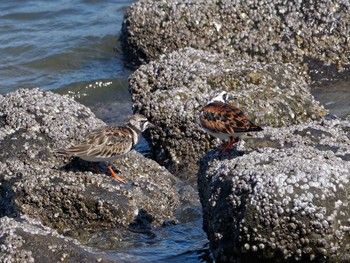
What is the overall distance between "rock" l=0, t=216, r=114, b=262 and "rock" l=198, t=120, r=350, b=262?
34.3 inches

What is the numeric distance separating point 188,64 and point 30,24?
6375 mm

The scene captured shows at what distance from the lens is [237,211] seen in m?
5.04

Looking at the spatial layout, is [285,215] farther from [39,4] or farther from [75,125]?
[39,4]

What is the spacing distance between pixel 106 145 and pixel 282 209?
78.2 inches

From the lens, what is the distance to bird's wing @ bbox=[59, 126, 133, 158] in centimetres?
628

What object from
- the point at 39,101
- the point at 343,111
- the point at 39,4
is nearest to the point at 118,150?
the point at 39,101

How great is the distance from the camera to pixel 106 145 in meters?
6.40

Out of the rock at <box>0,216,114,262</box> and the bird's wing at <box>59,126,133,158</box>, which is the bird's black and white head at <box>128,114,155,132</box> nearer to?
the bird's wing at <box>59,126,133,158</box>

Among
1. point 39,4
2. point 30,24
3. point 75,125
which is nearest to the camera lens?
point 75,125

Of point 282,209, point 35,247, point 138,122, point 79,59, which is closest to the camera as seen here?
point 282,209

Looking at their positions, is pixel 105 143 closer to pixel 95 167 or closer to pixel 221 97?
pixel 95 167

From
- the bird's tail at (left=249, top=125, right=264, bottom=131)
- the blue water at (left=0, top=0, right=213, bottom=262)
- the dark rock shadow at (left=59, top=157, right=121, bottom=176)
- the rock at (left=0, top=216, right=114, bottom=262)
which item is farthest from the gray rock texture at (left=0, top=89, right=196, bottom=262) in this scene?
the blue water at (left=0, top=0, right=213, bottom=262)

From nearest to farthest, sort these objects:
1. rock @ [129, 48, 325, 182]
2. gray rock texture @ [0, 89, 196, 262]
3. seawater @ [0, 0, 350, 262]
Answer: gray rock texture @ [0, 89, 196, 262], rock @ [129, 48, 325, 182], seawater @ [0, 0, 350, 262]

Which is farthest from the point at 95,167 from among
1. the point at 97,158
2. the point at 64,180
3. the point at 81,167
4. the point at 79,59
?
the point at 79,59
